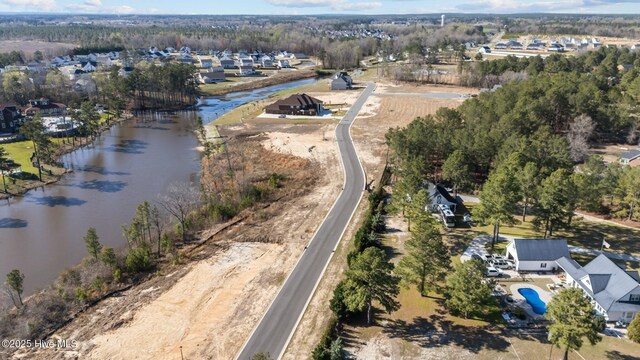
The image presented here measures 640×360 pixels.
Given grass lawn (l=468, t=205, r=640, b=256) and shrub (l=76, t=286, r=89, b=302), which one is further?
grass lawn (l=468, t=205, r=640, b=256)

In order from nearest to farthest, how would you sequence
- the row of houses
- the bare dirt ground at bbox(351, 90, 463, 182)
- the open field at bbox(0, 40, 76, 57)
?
the bare dirt ground at bbox(351, 90, 463, 182)
the row of houses
the open field at bbox(0, 40, 76, 57)

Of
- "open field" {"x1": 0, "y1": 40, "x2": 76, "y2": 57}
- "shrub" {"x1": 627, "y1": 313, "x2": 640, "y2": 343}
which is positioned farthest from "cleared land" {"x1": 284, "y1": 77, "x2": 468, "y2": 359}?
"open field" {"x1": 0, "y1": 40, "x2": 76, "y2": 57}

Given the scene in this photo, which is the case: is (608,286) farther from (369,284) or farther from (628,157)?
(628,157)

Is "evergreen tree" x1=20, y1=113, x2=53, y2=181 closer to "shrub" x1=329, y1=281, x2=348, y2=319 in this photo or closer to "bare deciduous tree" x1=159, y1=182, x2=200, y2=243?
"bare deciduous tree" x1=159, y1=182, x2=200, y2=243

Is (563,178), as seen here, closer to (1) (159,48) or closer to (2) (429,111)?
(2) (429,111)

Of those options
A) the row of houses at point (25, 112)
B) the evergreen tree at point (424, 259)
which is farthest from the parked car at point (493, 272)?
the row of houses at point (25, 112)

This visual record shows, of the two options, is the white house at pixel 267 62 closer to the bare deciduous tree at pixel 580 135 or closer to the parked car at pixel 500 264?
the bare deciduous tree at pixel 580 135

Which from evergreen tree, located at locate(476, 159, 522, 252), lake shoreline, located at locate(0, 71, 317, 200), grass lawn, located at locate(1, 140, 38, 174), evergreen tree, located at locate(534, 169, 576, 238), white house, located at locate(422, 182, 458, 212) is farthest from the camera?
grass lawn, located at locate(1, 140, 38, 174)
